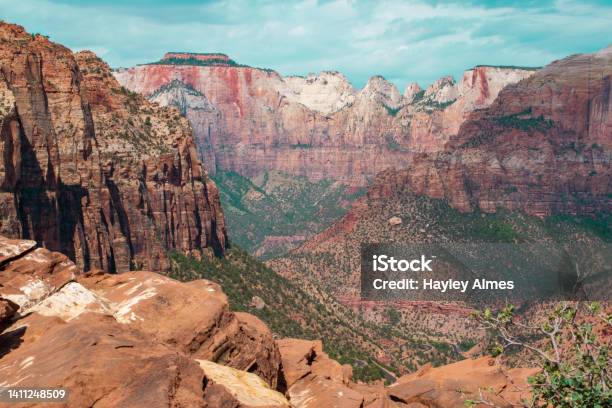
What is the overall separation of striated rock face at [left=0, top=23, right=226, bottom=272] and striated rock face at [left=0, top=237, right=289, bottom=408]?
37392 mm

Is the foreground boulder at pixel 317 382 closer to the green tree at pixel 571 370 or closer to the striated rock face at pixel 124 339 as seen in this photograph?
the striated rock face at pixel 124 339

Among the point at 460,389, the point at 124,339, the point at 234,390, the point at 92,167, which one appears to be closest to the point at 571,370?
the point at 234,390

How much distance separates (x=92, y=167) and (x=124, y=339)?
63.1 meters

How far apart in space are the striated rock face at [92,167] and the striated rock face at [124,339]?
37.4 meters

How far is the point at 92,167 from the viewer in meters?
86.4

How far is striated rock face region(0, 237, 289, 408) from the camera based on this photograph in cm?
2375

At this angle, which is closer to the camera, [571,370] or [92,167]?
[571,370]

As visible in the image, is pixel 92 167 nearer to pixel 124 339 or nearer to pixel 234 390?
pixel 234 390

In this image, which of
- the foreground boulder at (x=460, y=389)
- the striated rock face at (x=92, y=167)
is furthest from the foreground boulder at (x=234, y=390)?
the striated rock face at (x=92, y=167)

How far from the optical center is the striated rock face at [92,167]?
73875 millimetres

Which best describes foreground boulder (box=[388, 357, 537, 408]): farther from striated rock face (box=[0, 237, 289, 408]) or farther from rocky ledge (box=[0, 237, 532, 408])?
striated rock face (box=[0, 237, 289, 408])

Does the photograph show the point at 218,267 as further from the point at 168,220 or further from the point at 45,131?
the point at 45,131

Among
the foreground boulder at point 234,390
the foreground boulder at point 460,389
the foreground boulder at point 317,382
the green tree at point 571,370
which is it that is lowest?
the foreground boulder at point 460,389

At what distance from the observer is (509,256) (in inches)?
7121
